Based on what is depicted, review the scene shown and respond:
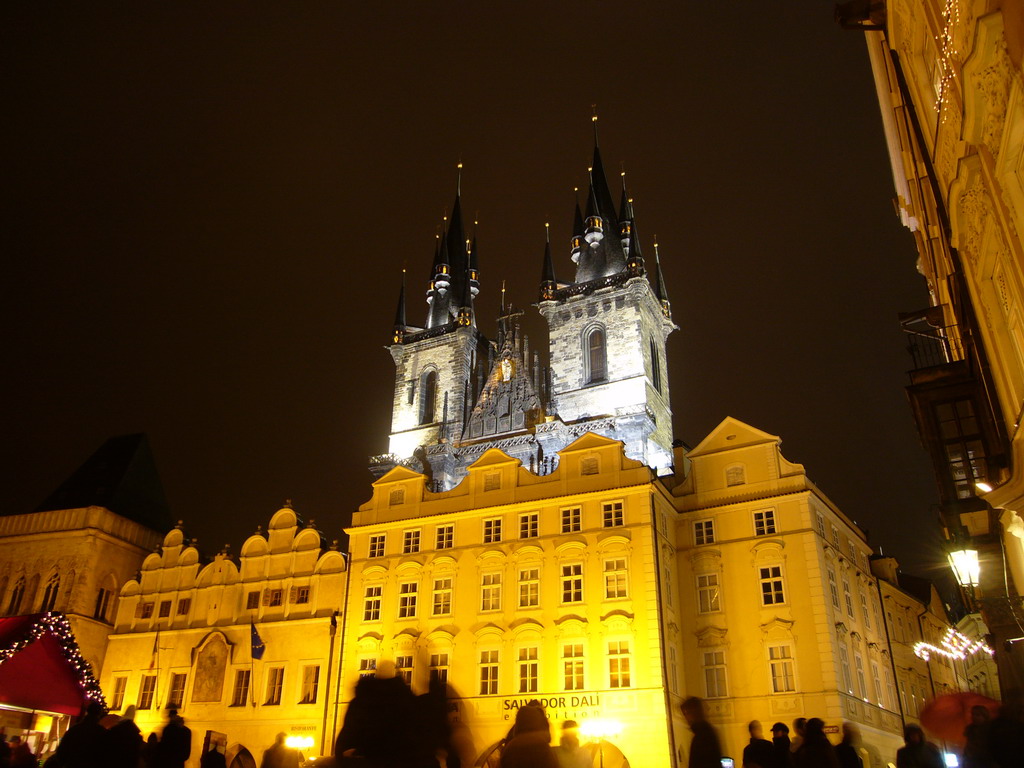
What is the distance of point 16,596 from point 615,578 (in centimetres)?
2824

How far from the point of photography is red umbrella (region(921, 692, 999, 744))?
1149 centimetres

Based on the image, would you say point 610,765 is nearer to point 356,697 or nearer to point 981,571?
point 356,697

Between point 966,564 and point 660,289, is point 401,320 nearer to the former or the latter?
point 660,289

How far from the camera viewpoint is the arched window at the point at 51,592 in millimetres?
37031

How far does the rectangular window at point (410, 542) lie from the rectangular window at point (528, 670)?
6153mm

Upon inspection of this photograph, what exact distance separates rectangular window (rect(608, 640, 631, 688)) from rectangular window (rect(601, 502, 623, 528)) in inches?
161

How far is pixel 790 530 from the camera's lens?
28344mm

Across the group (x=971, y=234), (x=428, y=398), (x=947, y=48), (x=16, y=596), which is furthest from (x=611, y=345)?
(x=947, y=48)

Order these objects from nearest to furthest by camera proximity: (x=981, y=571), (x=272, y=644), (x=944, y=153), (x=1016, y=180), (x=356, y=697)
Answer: (x=356, y=697) → (x=1016, y=180) → (x=944, y=153) → (x=981, y=571) → (x=272, y=644)

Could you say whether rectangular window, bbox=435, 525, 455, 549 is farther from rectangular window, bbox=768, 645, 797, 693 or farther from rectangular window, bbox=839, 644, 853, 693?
rectangular window, bbox=839, 644, 853, 693

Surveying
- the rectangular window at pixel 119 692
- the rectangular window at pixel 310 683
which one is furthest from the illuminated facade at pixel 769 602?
the rectangular window at pixel 119 692

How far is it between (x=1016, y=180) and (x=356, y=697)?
910 cm

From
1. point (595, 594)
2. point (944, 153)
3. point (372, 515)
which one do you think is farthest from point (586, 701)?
point (944, 153)

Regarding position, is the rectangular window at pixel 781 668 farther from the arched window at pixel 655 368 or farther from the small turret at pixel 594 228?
the small turret at pixel 594 228
